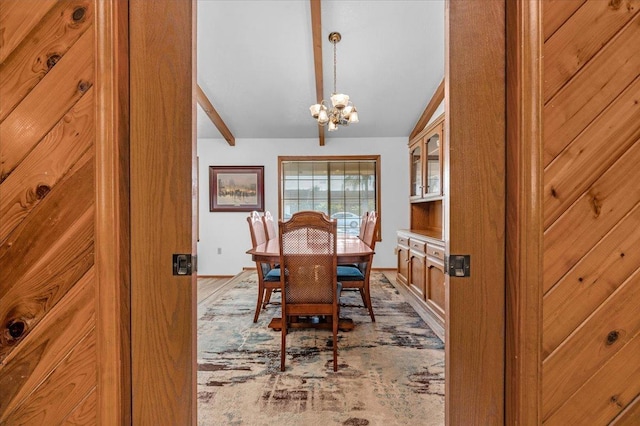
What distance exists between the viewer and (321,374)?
6.40 feet

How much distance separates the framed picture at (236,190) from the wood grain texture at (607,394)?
198 inches

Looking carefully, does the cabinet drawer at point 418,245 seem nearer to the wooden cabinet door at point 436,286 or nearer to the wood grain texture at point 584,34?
the wooden cabinet door at point 436,286

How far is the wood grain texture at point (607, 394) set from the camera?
781 mm

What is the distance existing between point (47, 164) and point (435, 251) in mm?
2754

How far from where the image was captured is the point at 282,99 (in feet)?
14.8

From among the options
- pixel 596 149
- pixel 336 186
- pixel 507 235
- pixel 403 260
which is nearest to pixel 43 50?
pixel 507 235

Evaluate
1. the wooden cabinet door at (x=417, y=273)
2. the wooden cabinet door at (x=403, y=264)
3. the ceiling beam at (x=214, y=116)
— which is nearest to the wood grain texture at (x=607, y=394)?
the wooden cabinet door at (x=417, y=273)

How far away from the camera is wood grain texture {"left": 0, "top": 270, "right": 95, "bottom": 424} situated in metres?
0.81

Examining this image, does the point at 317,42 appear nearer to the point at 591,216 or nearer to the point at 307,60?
the point at 307,60

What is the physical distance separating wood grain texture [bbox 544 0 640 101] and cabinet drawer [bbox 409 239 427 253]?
2.47 m

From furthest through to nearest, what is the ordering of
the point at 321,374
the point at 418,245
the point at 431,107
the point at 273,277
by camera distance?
the point at 431,107
the point at 418,245
the point at 273,277
the point at 321,374

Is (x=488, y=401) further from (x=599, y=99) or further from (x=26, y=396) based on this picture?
(x=26, y=396)

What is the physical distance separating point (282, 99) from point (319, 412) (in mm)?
4047

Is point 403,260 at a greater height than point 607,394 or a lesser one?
lesser
